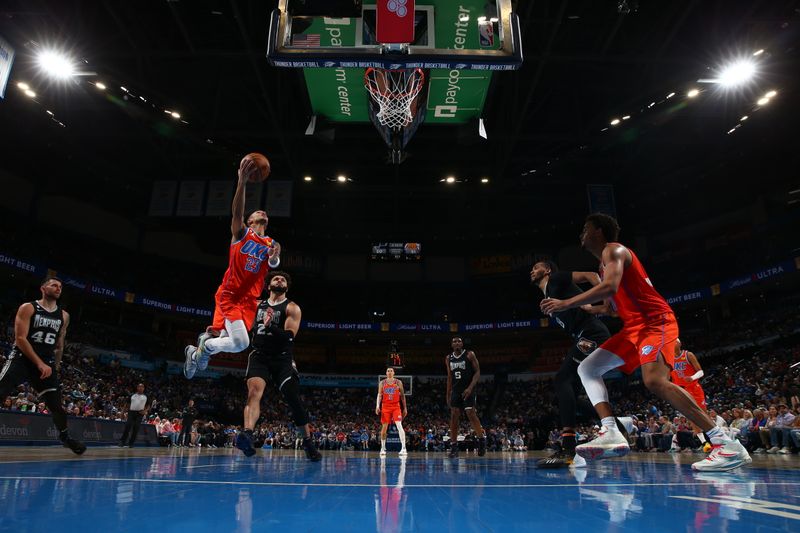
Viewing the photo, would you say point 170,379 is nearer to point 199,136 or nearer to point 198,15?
point 199,136

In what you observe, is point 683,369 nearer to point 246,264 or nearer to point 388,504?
point 246,264

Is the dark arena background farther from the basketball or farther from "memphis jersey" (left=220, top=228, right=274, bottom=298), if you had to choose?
the basketball

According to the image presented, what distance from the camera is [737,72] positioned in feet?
46.2

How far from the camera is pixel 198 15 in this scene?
46.3ft

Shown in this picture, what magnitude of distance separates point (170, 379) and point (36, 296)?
28.6ft

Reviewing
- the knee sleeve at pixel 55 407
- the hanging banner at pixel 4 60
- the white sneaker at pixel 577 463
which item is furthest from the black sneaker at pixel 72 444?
the hanging banner at pixel 4 60

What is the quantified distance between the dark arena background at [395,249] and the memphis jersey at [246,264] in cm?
5

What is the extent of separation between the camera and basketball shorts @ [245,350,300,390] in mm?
5094

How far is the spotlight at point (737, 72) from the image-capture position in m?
13.9

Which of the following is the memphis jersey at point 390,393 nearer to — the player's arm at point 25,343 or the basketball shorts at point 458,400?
the basketball shorts at point 458,400

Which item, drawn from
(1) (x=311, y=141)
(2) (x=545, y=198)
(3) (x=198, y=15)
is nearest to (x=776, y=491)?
(3) (x=198, y=15)

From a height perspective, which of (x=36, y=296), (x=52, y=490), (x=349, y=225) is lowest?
(x=52, y=490)

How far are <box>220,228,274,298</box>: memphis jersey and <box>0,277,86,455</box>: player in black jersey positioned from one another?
2268 mm

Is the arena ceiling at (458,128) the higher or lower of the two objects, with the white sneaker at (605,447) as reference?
higher
